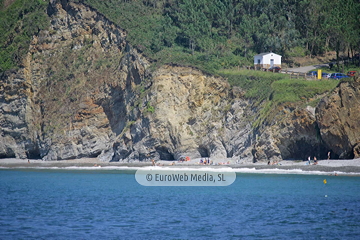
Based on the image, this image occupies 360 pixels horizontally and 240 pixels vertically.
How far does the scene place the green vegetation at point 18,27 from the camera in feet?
235

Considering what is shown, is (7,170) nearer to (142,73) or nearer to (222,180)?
(142,73)

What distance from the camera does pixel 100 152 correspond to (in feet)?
215

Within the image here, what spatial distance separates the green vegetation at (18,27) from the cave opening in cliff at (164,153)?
26605 millimetres

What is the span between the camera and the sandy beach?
142 ft

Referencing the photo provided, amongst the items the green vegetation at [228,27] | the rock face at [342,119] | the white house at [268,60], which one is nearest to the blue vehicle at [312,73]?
the white house at [268,60]

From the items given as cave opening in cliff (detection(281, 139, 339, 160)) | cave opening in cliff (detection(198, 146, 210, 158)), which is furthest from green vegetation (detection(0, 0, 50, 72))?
cave opening in cliff (detection(281, 139, 339, 160))

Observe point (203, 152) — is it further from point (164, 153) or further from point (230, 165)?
point (230, 165)

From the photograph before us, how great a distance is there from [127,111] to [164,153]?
817 centimetres

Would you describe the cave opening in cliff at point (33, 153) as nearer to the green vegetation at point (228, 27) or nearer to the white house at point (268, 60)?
the green vegetation at point (228, 27)

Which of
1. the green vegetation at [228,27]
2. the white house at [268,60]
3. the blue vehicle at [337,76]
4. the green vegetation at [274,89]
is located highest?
the green vegetation at [228,27]

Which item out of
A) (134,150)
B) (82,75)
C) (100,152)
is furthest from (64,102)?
(134,150)

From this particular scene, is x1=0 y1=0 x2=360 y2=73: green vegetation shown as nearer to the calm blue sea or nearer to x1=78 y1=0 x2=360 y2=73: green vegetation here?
x1=78 y1=0 x2=360 y2=73: green vegetation

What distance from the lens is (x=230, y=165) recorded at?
51062 millimetres

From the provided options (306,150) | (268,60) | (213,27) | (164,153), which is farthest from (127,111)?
(306,150)
